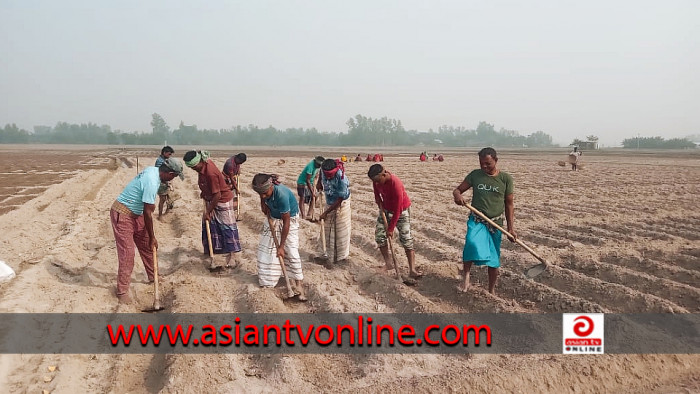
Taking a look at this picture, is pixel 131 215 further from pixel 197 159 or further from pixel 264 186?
pixel 264 186

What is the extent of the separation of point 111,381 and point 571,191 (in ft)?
40.6

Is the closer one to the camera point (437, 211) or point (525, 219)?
point (525, 219)

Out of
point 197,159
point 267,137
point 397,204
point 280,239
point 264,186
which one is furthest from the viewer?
point 267,137

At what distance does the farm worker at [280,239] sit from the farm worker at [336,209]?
2.55 ft

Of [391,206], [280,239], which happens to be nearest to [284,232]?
[280,239]

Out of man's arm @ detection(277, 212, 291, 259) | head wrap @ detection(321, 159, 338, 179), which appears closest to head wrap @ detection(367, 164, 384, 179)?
head wrap @ detection(321, 159, 338, 179)

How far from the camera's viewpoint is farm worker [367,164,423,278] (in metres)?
5.00

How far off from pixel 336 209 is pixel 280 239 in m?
1.02

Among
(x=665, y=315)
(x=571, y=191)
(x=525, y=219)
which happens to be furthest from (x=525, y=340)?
(x=571, y=191)

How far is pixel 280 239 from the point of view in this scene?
190 inches

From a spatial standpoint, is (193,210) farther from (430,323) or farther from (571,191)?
(571,191)

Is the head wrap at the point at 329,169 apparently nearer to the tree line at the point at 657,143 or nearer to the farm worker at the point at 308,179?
the farm worker at the point at 308,179

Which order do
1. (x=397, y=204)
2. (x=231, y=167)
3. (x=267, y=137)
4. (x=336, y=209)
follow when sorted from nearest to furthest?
1. (x=397, y=204)
2. (x=336, y=209)
3. (x=231, y=167)
4. (x=267, y=137)

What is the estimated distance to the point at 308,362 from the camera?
3.55 metres
